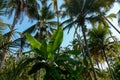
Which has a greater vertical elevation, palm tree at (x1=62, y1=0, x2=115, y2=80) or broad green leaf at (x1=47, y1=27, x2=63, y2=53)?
palm tree at (x1=62, y1=0, x2=115, y2=80)

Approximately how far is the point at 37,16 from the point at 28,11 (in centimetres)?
535

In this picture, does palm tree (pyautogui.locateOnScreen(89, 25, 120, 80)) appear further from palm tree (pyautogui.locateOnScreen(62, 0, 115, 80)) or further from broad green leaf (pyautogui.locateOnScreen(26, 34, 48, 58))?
broad green leaf (pyautogui.locateOnScreen(26, 34, 48, 58))

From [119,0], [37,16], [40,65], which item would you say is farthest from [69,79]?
[37,16]

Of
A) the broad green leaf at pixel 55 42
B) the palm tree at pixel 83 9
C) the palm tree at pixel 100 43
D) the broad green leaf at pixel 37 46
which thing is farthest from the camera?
the palm tree at pixel 100 43

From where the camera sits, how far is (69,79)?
41.6 ft

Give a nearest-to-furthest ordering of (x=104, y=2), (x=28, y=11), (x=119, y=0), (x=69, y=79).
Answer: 1. (x=69, y=79)
2. (x=119, y=0)
3. (x=28, y=11)
4. (x=104, y=2)

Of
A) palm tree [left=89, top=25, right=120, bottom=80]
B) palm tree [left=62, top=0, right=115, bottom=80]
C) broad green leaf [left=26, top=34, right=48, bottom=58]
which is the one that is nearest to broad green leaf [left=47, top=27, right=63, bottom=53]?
broad green leaf [left=26, top=34, right=48, bottom=58]

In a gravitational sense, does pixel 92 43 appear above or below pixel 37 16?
below

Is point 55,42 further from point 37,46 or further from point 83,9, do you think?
point 83,9

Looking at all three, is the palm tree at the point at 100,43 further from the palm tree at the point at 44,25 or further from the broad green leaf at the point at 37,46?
the broad green leaf at the point at 37,46

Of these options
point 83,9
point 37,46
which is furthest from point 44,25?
point 37,46

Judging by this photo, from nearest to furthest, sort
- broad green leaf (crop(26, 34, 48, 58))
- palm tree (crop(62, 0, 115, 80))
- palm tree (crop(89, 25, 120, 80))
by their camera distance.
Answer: broad green leaf (crop(26, 34, 48, 58)), palm tree (crop(62, 0, 115, 80)), palm tree (crop(89, 25, 120, 80))

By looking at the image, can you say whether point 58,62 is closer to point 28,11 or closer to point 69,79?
point 69,79

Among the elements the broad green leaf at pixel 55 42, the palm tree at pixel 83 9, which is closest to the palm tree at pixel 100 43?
the palm tree at pixel 83 9
